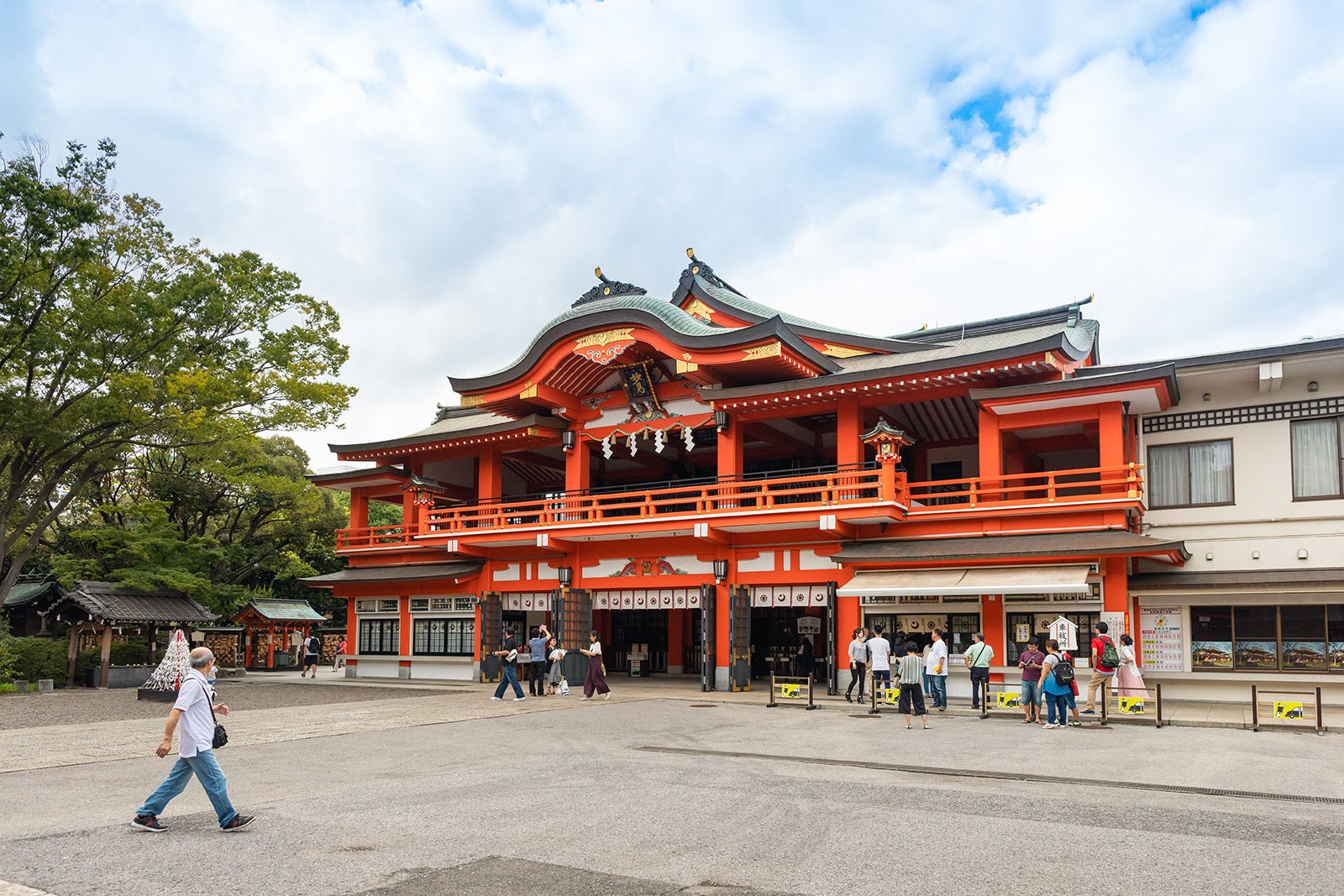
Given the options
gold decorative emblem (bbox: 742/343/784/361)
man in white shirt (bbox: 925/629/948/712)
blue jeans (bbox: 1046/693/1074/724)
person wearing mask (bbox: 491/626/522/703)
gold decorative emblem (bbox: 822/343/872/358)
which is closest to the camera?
blue jeans (bbox: 1046/693/1074/724)

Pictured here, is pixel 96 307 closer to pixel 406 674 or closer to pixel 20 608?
pixel 406 674

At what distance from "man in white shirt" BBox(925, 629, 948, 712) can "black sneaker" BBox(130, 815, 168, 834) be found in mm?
13648

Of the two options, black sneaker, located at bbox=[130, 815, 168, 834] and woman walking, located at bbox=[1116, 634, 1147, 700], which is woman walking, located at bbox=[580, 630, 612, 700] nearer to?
woman walking, located at bbox=[1116, 634, 1147, 700]

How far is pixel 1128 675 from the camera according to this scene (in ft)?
60.6

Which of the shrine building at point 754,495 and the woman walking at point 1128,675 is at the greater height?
the shrine building at point 754,495

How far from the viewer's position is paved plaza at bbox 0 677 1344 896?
6.64 meters

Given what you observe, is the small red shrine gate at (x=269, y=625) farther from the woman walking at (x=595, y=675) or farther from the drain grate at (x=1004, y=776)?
the drain grate at (x=1004, y=776)

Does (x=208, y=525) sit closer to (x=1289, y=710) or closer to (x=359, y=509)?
(x=359, y=509)

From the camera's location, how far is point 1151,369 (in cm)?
1961

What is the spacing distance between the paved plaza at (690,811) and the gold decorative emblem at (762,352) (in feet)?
32.6

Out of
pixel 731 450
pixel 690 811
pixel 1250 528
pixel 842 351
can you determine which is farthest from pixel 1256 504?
pixel 690 811

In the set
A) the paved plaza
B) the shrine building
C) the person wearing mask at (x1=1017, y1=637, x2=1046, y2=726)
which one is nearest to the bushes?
the shrine building

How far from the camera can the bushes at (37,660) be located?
26.1 meters

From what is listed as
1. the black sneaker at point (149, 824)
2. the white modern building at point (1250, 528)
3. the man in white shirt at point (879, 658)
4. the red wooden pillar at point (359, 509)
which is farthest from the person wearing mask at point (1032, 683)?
the red wooden pillar at point (359, 509)
